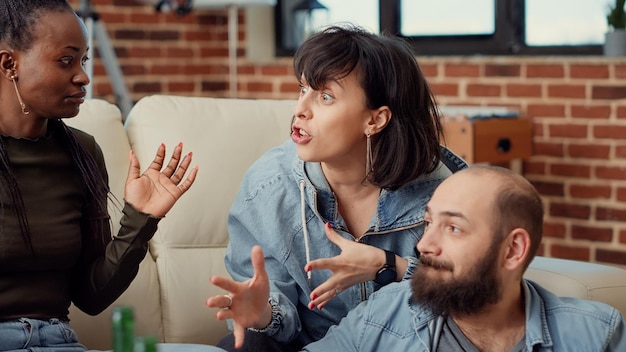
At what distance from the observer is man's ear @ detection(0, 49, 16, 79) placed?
1725mm

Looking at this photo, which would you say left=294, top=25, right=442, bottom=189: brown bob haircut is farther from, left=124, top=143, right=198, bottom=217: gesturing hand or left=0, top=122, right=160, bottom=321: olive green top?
left=0, top=122, right=160, bottom=321: olive green top

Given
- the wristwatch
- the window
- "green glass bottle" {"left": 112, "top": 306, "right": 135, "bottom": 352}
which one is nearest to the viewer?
"green glass bottle" {"left": 112, "top": 306, "right": 135, "bottom": 352}

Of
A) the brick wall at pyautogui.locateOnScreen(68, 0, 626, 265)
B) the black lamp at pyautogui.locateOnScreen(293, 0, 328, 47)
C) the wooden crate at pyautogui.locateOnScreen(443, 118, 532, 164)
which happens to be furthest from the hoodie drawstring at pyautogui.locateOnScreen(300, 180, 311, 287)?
the black lamp at pyautogui.locateOnScreen(293, 0, 328, 47)

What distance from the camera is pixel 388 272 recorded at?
2.04 meters

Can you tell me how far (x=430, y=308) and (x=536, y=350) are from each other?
0.70 feet

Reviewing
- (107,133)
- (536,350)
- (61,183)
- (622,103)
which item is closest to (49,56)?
(61,183)

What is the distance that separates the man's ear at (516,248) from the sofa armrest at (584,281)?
40 cm

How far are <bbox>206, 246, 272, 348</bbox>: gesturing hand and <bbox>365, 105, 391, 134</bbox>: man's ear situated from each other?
0.46m

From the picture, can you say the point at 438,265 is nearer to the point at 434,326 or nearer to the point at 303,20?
the point at 434,326

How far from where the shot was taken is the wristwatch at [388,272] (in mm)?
2029

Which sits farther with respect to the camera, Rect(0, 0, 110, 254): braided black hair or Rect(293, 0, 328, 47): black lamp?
Rect(293, 0, 328, 47): black lamp

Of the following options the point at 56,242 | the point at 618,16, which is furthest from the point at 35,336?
the point at 618,16

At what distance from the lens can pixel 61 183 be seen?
183 cm

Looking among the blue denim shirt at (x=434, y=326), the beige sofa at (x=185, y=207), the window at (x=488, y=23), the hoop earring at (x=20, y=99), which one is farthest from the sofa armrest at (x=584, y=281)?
the window at (x=488, y=23)
